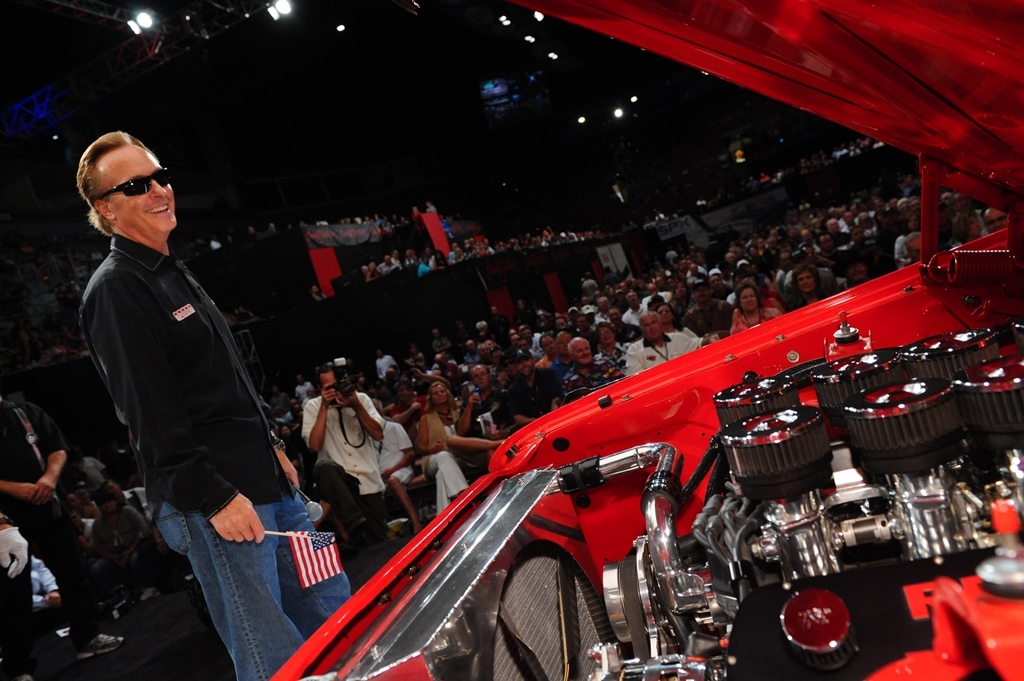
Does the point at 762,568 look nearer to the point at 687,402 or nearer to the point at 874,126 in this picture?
the point at 687,402

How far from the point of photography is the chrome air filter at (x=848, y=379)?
4.63 feet

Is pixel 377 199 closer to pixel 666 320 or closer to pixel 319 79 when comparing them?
pixel 319 79

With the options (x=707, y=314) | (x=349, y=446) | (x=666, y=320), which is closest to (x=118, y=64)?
(x=349, y=446)

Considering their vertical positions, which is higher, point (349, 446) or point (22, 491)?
point (22, 491)

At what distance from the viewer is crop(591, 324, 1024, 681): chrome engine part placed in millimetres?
1094

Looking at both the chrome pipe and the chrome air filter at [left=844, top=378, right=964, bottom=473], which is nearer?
the chrome air filter at [left=844, top=378, right=964, bottom=473]

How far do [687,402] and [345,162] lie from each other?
23.9m

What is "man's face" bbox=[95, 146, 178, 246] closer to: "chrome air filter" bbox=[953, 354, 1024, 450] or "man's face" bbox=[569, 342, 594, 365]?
"chrome air filter" bbox=[953, 354, 1024, 450]

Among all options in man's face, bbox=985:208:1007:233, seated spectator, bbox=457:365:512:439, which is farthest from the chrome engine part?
man's face, bbox=985:208:1007:233

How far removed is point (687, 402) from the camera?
6.77 feet

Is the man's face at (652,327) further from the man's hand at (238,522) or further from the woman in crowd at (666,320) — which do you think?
the man's hand at (238,522)

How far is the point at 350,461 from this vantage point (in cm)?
594

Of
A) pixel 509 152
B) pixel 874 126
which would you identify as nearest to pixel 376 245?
pixel 509 152

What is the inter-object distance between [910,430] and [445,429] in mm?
5315
